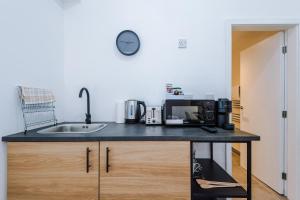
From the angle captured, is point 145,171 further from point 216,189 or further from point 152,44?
point 152,44

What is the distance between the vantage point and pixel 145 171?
1.39 m

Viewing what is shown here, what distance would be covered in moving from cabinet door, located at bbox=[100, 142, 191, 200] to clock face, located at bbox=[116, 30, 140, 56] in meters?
1.09

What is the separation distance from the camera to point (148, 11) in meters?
2.15

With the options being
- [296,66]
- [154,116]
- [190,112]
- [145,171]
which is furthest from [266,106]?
[145,171]

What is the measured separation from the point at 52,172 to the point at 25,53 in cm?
90

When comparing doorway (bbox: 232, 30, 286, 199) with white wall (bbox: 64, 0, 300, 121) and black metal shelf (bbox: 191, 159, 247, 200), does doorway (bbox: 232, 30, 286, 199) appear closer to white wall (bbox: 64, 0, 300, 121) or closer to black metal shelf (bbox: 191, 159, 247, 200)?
white wall (bbox: 64, 0, 300, 121)

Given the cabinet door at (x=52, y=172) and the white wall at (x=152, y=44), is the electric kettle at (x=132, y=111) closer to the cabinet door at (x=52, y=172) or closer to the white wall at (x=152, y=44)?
the white wall at (x=152, y=44)

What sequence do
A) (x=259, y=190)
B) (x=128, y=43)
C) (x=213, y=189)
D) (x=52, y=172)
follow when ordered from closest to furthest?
(x=52, y=172), (x=213, y=189), (x=128, y=43), (x=259, y=190)

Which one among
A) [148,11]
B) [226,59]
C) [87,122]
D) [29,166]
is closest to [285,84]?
[226,59]

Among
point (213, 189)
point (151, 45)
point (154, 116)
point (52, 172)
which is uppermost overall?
point (151, 45)

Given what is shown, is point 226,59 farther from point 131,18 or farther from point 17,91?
point 17,91

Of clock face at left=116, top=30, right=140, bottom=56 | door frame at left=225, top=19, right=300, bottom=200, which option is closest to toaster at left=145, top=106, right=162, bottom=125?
clock face at left=116, top=30, right=140, bottom=56

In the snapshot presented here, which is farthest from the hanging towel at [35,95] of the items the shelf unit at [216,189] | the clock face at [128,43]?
the shelf unit at [216,189]

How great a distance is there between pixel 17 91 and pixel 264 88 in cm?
279
